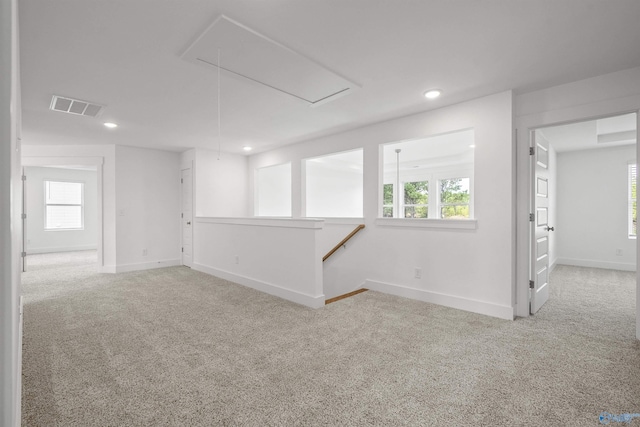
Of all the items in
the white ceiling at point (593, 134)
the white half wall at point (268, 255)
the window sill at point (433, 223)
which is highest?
the white ceiling at point (593, 134)

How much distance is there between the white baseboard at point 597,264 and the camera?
5.56 meters

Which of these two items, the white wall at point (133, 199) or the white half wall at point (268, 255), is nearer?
the white half wall at point (268, 255)

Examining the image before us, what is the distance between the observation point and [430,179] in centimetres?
867

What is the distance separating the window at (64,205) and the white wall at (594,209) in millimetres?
12200

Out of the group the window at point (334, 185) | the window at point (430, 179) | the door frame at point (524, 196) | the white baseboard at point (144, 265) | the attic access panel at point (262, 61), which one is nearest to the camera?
the attic access panel at point (262, 61)

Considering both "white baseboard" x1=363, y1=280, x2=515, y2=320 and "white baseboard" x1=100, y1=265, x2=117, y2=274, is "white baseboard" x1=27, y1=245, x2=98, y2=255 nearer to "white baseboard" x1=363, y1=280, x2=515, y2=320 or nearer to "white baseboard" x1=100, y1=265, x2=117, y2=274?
"white baseboard" x1=100, y1=265, x2=117, y2=274

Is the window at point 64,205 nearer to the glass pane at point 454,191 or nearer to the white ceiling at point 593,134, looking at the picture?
the glass pane at point 454,191

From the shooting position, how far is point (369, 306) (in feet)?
11.3

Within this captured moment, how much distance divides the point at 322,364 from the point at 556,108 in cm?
325

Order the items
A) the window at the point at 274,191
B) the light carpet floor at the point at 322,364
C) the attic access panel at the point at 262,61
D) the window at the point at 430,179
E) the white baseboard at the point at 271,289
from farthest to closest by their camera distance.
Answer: the window at the point at 274,191 → the window at the point at 430,179 → the white baseboard at the point at 271,289 → the attic access panel at the point at 262,61 → the light carpet floor at the point at 322,364

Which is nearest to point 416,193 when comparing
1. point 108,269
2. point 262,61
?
point 262,61

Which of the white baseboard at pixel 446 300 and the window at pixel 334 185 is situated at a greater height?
the window at pixel 334 185

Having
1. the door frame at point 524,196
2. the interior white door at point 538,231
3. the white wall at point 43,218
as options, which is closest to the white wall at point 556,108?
the door frame at point 524,196

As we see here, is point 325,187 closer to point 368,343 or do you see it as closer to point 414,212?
point 414,212
